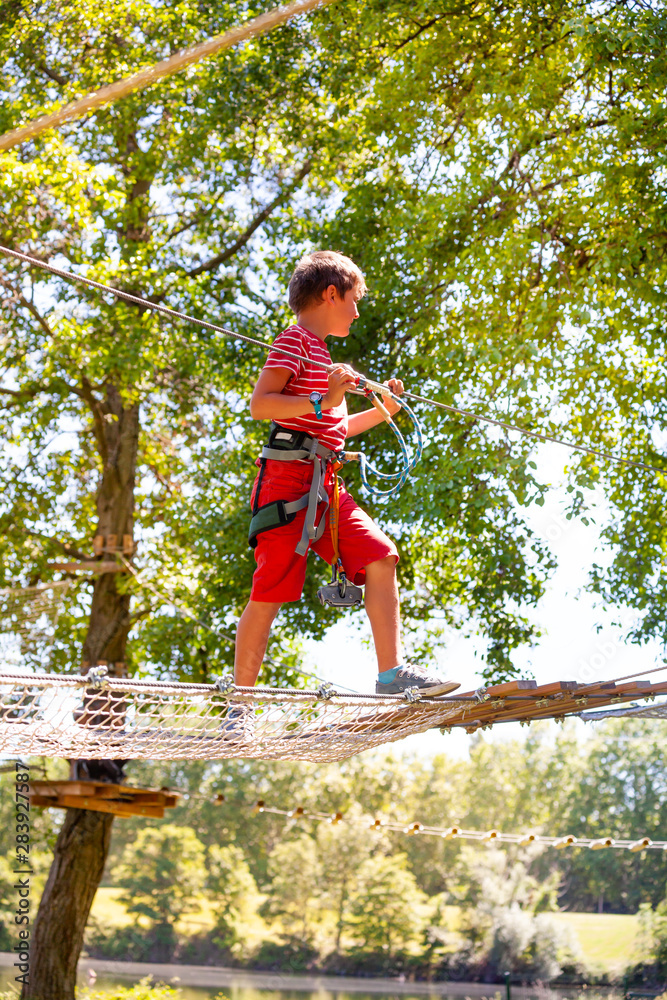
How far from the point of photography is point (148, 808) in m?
6.44

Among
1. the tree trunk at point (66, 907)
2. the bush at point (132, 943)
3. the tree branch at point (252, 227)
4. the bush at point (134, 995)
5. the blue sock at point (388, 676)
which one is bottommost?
the bush at point (132, 943)

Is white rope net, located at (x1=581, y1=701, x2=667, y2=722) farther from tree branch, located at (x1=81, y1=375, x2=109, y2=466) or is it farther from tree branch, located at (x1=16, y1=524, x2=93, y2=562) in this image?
tree branch, located at (x1=81, y1=375, x2=109, y2=466)

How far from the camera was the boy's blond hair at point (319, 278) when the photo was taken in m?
2.92

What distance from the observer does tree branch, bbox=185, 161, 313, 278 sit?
777 cm

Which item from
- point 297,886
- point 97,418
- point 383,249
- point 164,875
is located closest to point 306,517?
point 383,249

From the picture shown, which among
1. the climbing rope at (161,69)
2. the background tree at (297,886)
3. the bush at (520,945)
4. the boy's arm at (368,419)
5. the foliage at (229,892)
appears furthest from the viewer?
the foliage at (229,892)

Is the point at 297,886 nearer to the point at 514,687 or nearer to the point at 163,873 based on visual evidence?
the point at 163,873

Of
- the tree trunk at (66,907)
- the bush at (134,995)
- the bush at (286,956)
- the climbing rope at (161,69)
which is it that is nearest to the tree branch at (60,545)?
the tree trunk at (66,907)

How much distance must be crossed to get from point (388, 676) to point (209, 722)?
21.9 inches

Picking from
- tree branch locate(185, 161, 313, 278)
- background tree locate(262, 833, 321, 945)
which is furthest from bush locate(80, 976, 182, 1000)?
background tree locate(262, 833, 321, 945)

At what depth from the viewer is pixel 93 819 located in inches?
291

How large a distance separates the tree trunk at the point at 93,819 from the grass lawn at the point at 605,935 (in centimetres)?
1880

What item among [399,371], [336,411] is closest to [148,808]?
[399,371]

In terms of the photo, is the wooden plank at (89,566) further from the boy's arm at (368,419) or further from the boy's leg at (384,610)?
the boy's leg at (384,610)
